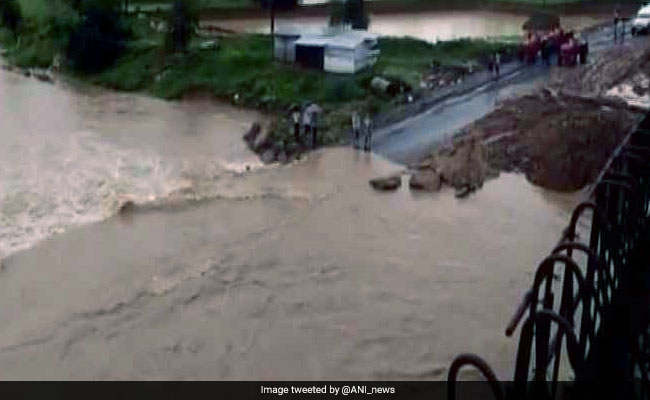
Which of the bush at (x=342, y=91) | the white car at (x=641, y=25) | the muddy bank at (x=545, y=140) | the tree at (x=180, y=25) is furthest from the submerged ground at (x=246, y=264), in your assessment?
the white car at (x=641, y=25)

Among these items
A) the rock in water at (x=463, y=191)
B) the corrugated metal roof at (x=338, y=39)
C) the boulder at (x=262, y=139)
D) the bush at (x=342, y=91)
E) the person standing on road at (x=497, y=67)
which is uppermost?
the corrugated metal roof at (x=338, y=39)

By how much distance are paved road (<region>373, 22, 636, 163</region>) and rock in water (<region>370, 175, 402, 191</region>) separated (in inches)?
58.8

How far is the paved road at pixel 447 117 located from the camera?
74.4ft

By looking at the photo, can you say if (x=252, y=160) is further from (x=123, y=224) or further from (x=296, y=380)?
(x=296, y=380)

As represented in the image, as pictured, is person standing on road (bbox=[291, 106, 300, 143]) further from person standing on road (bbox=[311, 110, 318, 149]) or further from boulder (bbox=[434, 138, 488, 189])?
boulder (bbox=[434, 138, 488, 189])

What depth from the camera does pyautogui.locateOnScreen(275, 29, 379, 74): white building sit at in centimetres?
2830

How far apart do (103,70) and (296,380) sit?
79.6 ft

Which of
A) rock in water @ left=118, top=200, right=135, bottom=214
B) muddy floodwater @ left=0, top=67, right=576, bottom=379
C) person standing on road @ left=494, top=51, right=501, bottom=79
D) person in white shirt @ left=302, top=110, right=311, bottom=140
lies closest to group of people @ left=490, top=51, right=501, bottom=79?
person standing on road @ left=494, top=51, right=501, bottom=79

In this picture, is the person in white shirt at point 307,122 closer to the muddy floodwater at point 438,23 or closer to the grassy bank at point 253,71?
the grassy bank at point 253,71

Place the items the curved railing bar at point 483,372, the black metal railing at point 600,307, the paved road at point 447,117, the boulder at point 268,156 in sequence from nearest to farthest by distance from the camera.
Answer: the curved railing bar at point 483,372
the black metal railing at point 600,307
the paved road at point 447,117
the boulder at point 268,156

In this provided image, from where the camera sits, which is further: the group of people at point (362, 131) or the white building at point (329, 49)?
the white building at point (329, 49)

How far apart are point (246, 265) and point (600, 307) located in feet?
29.0

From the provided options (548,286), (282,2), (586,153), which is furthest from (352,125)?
(282,2)

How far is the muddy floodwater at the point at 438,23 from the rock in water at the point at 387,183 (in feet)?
58.3
